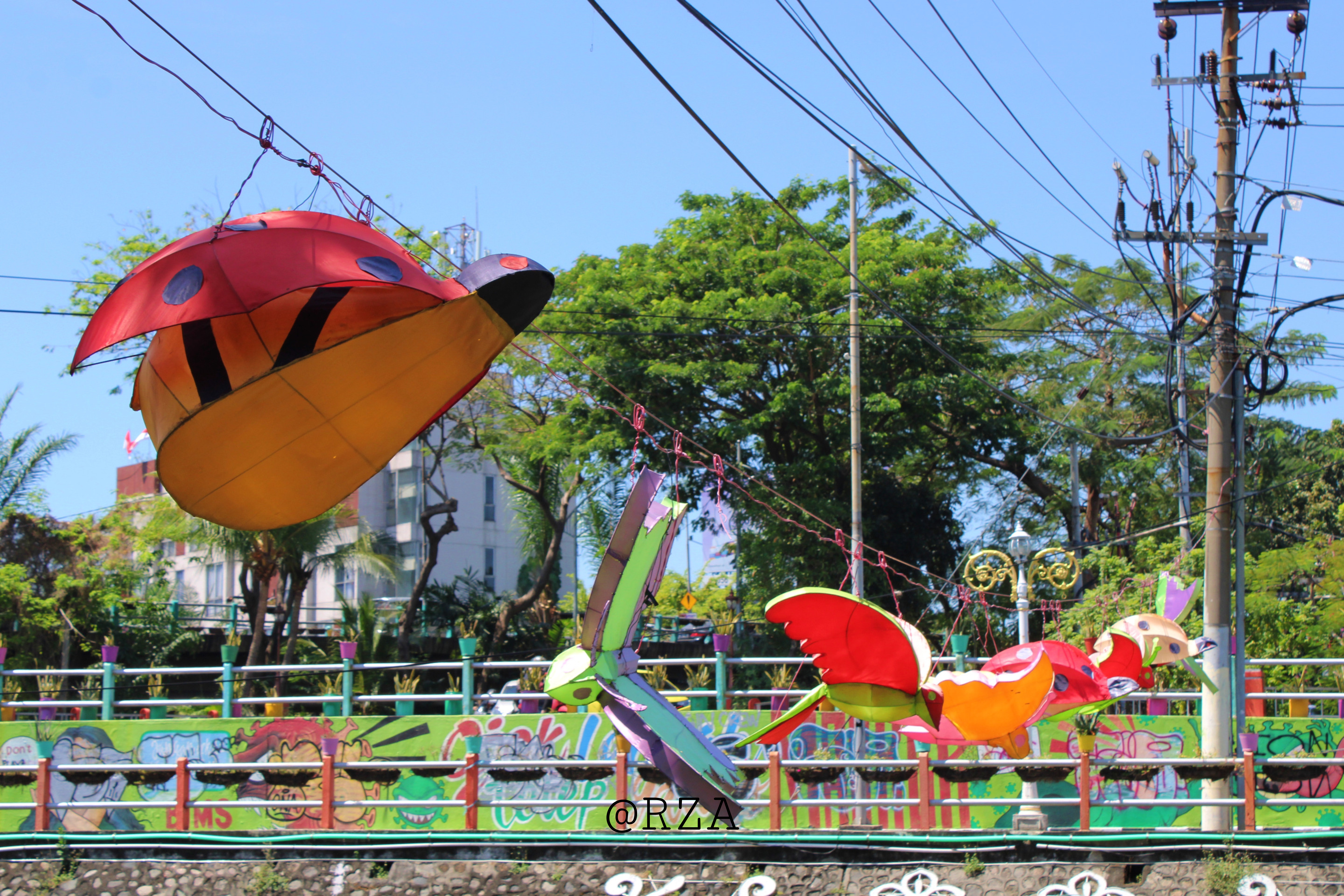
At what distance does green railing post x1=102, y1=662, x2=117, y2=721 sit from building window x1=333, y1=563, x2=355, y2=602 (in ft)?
69.1

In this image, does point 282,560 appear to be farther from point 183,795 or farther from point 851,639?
point 851,639

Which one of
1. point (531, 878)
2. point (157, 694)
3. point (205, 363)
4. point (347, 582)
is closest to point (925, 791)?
point (531, 878)

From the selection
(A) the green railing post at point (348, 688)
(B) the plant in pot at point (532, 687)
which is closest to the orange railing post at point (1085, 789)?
(B) the plant in pot at point (532, 687)

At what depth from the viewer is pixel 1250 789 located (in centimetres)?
1114

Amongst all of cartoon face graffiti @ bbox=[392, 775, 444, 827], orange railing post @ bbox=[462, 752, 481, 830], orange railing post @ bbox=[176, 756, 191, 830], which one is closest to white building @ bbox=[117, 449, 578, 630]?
cartoon face graffiti @ bbox=[392, 775, 444, 827]

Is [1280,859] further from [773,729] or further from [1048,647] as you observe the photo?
[773,729]

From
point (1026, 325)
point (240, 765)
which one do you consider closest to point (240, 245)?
point (240, 765)

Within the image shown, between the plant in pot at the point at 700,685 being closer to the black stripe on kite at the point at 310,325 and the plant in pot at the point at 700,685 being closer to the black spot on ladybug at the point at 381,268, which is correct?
the black stripe on kite at the point at 310,325

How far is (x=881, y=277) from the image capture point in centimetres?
2584

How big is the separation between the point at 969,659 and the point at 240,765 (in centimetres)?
788

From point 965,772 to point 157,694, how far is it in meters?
18.8

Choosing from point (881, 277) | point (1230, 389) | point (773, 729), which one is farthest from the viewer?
point (881, 277)

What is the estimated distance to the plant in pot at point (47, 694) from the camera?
17.3 meters

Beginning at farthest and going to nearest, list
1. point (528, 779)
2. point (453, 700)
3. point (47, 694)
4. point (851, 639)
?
point (47, 694), point (453, 700), point (528, 779), point (851, 639)
